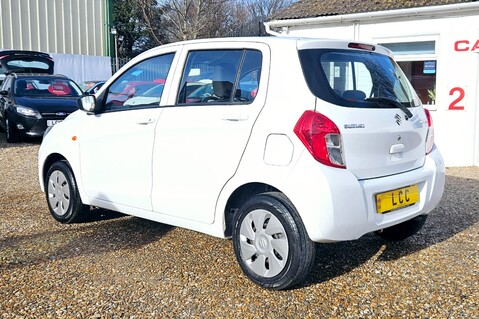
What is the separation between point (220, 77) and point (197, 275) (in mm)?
1540

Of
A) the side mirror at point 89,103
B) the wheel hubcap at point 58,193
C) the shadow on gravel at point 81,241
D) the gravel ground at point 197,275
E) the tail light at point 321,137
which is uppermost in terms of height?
the side mirror at point 89,103

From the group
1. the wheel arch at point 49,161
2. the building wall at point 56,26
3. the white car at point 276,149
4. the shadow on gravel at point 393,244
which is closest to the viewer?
the white car at point 276,149

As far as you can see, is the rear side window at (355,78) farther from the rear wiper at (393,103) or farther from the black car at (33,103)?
the black car at (33,103)

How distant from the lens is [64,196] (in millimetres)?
5387

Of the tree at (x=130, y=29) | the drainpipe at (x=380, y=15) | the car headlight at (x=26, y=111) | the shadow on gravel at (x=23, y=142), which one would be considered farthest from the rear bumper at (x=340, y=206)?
the tree at (x=130, y=29)

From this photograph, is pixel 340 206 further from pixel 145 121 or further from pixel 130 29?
pixel 130 29

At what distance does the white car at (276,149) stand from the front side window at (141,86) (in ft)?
0.08

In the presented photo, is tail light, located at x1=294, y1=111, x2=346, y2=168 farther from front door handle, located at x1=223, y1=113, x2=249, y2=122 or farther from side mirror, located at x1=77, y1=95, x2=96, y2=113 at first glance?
side mirror, located at x1=77, y1=95, x2=96, y2=113

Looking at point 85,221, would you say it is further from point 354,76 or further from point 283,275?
point 354,76

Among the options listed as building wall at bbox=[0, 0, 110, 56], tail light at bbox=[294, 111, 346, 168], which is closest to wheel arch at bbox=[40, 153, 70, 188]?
tail light at bbox=[294, 111, 346, 168]

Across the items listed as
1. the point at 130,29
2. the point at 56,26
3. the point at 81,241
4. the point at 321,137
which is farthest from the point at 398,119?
the point at 130,29

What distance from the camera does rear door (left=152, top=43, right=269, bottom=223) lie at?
3846 mm

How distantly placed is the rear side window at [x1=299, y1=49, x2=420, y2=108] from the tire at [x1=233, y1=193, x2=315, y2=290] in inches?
32.3

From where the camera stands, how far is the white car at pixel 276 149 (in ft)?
11.5
